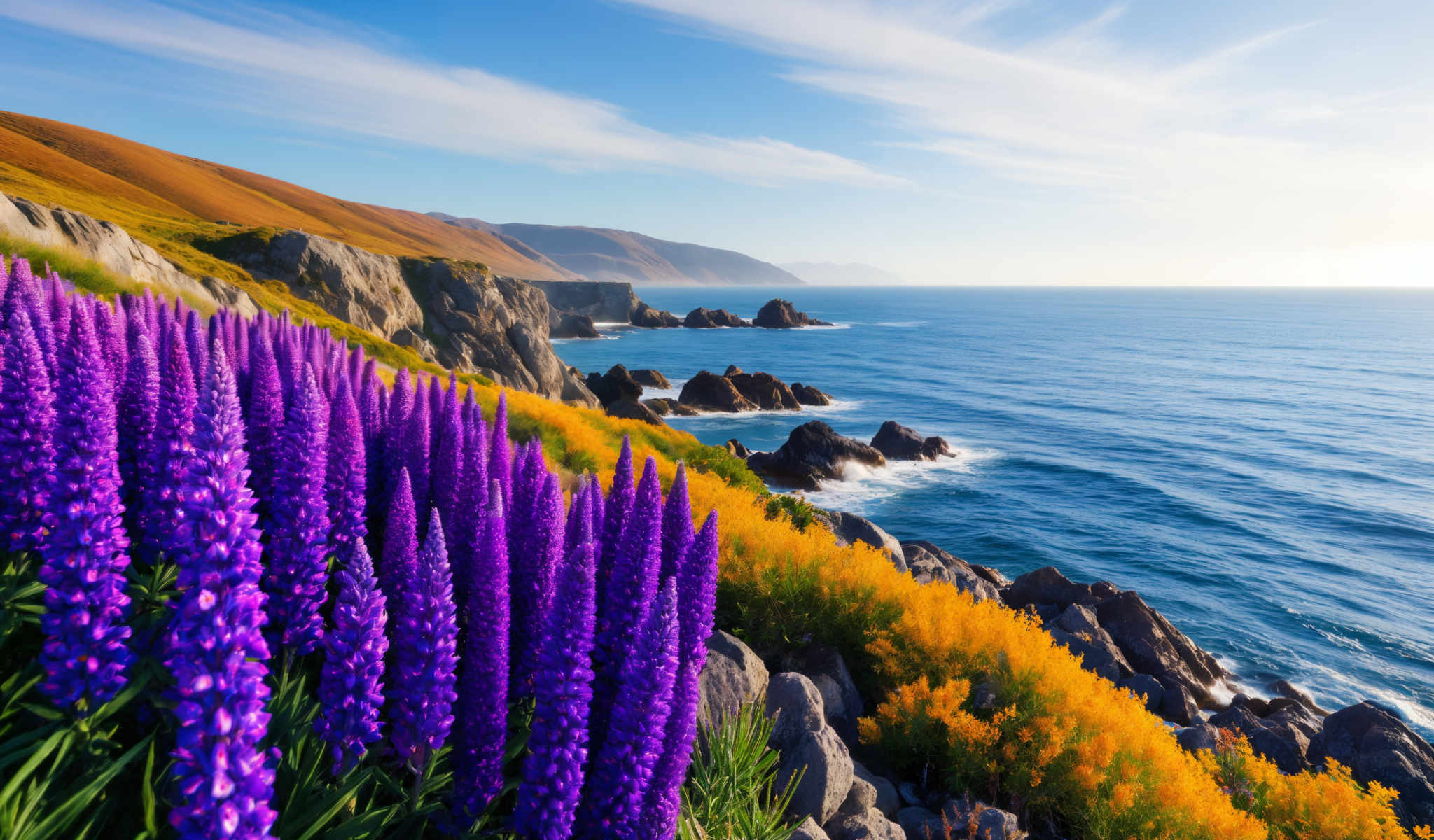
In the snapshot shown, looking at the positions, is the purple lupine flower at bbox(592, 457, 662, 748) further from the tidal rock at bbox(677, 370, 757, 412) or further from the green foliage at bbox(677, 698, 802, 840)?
the tidal rock at bbox(677, 370, 757, 412)

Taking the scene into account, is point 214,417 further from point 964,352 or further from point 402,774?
point 964,352

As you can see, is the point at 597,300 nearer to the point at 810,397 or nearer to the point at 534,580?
the point at 810,397

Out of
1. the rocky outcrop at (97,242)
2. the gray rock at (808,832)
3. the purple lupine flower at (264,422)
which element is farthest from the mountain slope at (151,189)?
the gray rock at (808,832)

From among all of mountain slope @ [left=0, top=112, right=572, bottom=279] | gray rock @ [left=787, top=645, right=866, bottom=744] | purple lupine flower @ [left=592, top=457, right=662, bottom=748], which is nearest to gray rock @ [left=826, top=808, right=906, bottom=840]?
gray rock @ [left=787, top=645, right=866, bottom=744]

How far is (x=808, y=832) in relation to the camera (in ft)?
16.5

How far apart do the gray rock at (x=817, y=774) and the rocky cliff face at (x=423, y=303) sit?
51407 millimetres

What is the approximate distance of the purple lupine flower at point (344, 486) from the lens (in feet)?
13.5

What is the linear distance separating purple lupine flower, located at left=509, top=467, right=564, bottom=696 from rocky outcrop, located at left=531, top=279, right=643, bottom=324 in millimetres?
154511

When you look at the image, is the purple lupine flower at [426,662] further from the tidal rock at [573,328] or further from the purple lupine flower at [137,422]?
the tidal rock at [573,328]

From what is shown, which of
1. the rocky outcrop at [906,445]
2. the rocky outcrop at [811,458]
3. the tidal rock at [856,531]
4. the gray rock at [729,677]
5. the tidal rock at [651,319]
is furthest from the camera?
the tidal rock at [651,319]

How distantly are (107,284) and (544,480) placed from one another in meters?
16.9

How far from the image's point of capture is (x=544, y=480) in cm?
407

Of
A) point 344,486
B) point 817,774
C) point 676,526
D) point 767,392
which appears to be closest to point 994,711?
point 817,774

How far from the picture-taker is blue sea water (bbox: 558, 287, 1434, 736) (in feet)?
87.1
